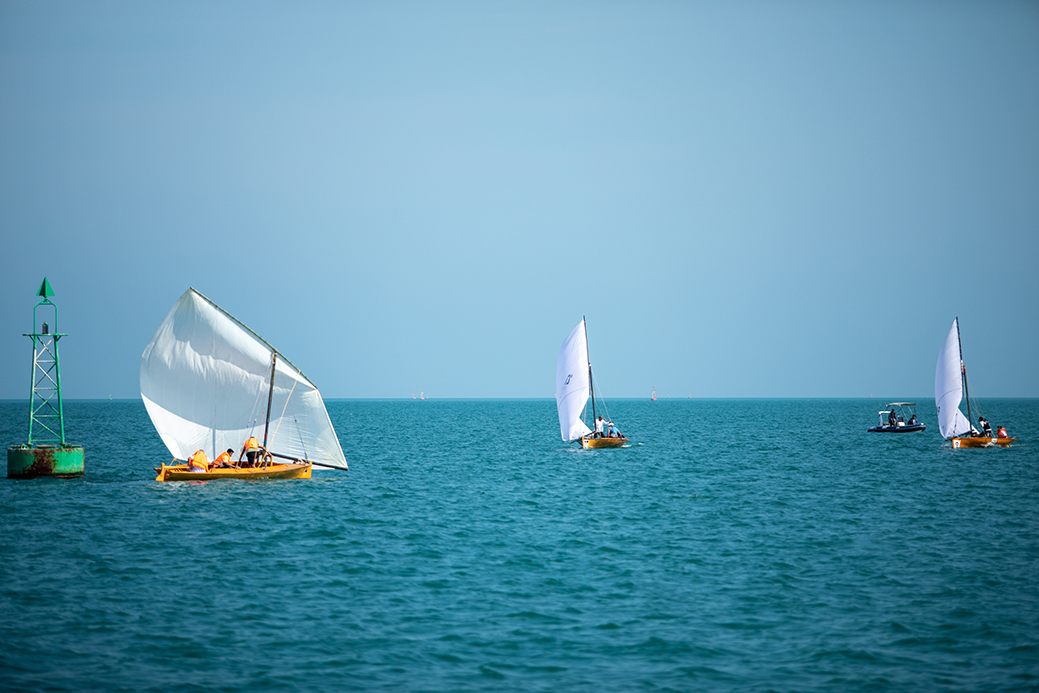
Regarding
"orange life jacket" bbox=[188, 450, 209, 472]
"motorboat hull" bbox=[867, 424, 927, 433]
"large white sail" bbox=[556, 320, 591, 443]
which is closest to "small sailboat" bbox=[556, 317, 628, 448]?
"large white sail" bbox=[556, 320, 591, 443]

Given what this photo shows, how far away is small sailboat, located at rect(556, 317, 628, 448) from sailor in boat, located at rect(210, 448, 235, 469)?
2883 cm

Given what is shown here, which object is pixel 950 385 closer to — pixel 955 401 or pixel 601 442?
pixel 955 401

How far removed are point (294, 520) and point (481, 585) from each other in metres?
12.8

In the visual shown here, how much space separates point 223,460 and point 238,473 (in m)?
1.38

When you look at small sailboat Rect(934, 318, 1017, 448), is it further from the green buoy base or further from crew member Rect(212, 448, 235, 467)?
the green buoy base

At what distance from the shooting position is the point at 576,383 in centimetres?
6644

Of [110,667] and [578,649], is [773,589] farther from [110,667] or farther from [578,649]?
[110,667]

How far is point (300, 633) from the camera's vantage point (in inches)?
748

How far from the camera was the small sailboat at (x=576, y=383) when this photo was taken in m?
66.4

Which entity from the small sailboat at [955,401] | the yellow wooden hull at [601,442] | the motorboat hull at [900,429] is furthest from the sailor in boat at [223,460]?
the motorboat hull at [900,429]

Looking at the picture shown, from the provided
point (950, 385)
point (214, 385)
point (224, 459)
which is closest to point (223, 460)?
point (224, 459)

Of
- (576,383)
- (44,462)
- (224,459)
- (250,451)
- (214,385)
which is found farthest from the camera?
(576,383)

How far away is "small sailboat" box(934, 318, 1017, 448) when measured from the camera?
67938 millimetres

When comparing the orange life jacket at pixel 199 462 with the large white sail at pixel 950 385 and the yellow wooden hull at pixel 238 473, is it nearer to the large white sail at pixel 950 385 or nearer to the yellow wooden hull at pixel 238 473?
the yellow wooden hull at pixel 238 473
